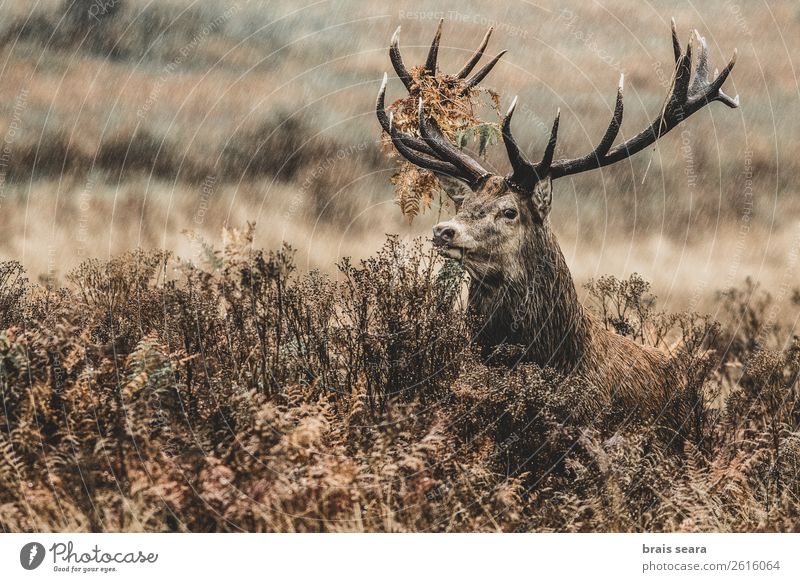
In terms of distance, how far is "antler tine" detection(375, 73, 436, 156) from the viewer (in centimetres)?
614

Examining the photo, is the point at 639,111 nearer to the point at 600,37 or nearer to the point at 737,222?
the point at 600,37

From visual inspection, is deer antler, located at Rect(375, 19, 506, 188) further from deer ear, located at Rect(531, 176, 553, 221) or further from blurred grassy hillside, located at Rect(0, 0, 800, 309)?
blurred grassy hillside, located at Rect(0, 0, 800, 309)

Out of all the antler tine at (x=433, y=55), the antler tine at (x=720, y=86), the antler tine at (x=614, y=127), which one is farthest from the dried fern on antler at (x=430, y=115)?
the antler tine at (x=720, y=86)

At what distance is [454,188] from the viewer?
19.7 feet

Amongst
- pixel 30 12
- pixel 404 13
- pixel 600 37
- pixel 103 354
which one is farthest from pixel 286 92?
pixel 103 354

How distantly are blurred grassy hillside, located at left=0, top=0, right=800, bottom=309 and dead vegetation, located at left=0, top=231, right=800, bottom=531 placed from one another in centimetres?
128

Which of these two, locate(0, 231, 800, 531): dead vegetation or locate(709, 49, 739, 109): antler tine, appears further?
locate(709, 49, 739, 109): antler tine

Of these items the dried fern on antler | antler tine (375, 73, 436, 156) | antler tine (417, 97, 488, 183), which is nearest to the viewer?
antler tine (417, 97, 488, 183)

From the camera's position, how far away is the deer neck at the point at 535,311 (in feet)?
18.5

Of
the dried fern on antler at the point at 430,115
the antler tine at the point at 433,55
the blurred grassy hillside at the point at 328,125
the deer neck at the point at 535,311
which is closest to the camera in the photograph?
the deer neck at the point at 535,311

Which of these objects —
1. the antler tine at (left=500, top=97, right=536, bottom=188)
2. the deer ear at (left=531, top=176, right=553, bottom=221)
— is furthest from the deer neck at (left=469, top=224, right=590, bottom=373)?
the antler tine at (left=500, top=97, right=536, bottom=188)

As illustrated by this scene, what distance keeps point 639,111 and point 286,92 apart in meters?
3.16

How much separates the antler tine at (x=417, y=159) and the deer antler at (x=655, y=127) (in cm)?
52
